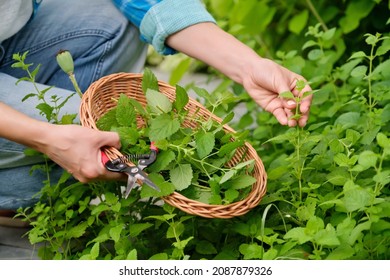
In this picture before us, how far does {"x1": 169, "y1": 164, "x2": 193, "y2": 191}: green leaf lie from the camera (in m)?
1.60

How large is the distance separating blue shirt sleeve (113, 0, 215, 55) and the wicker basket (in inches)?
8.1

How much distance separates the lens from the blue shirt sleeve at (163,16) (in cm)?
207

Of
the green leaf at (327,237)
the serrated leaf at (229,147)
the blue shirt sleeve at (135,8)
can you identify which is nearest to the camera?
the green leaf at (327,237)

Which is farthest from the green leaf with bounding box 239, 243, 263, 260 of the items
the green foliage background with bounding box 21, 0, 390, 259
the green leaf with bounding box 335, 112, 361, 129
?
the green leaf with bounding box 335, 112, 361, 129

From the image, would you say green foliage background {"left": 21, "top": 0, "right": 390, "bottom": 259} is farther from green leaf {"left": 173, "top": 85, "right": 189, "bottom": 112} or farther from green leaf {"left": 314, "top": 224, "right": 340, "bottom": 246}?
green leaf {"left": 173, "top": 85, "right": 189, "bottom": 112}

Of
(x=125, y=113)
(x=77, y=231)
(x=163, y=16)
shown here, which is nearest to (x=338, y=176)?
(x=125, y=113)

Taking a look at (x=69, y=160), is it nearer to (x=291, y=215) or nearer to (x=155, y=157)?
(x=155, y=157)

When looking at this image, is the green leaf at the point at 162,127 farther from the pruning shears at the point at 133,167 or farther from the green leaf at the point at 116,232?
the green leaf at the point at 116,232

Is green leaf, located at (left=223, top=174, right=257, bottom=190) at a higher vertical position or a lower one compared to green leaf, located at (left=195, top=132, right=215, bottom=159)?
lower

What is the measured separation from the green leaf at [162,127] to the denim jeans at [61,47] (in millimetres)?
422

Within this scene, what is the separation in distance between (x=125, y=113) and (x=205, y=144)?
202mm

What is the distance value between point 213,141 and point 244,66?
38 cm

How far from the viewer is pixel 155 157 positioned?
5.39 ft

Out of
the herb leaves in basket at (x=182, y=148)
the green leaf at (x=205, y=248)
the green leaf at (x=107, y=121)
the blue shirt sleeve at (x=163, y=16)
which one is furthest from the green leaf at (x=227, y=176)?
the blue shirt sleeve at (x=163, y=16)
